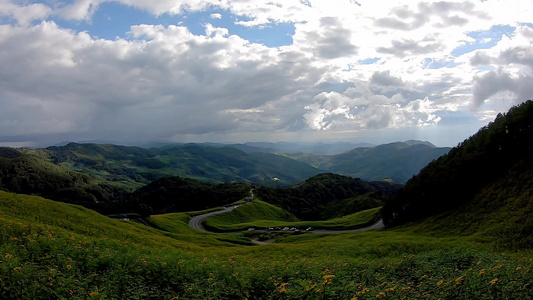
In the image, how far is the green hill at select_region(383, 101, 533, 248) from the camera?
42750 millimetres

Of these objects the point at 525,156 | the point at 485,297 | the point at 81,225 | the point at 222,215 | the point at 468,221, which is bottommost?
the point at 222,215

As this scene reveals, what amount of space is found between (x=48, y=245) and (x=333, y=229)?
270 ft

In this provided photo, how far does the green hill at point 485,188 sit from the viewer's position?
140ft

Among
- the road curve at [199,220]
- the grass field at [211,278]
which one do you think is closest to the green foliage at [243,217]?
the road curve at [199,220]

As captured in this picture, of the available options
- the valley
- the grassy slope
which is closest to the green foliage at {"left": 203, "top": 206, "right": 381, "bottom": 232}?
the grassy slope

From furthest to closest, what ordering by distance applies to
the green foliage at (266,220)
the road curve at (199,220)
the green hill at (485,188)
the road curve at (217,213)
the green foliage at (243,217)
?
the green foliage at (243,217)
the road curve at (199,220)
the green foliage at (266,220)
the road curve at (217,213)
the green hill at (485,188)

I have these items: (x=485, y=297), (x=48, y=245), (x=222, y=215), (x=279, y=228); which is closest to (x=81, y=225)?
(x=48, y=245)

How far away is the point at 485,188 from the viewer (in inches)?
2293

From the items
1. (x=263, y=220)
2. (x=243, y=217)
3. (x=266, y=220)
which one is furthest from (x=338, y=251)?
(x=243, y=217)

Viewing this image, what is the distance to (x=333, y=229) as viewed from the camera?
90.9 m

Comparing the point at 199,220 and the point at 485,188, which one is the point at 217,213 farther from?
the point at 485,188

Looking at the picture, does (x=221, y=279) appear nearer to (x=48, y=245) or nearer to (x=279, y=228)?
(x=48, y=245)

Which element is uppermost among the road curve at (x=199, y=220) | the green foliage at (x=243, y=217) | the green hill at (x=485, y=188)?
the green hill at (x=485, y=188)

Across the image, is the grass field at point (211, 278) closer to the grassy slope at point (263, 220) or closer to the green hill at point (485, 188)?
the green hill at point (485, 188)
